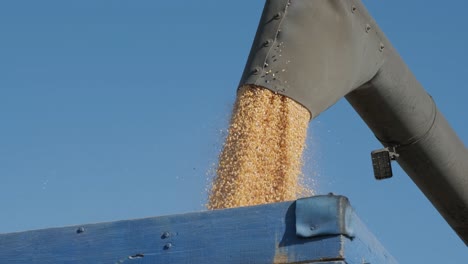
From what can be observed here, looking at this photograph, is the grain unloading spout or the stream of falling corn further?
the grain unloading spout

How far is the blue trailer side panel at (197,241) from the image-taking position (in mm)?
1463

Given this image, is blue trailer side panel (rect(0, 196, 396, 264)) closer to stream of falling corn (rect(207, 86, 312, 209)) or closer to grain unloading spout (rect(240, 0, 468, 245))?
stream of falling corn (rect(207, 86, 312, 209))

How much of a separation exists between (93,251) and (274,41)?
4.85 feet

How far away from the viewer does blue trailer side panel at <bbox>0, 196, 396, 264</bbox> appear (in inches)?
57.6

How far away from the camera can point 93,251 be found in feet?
5.37

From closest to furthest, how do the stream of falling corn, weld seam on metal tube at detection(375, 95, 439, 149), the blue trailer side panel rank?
the blue trailer side panel → the stream of falling corn → weld seam on metal tube at detection(375, 95, 439, 149)

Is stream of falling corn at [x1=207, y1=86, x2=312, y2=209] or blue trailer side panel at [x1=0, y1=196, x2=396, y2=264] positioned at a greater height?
stream of falling corn at [x1=207, y1=86, x2=312, y2=209]

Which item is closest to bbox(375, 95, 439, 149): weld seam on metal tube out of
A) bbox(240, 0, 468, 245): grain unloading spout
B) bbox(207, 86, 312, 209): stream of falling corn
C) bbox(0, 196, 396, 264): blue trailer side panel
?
bbox(240, 0, 468, 245): grain unloading spout

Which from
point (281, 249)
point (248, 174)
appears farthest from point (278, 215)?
point (248, 174)

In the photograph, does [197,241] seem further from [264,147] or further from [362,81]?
[362,81]

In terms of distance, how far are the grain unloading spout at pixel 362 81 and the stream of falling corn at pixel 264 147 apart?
5 centimetres

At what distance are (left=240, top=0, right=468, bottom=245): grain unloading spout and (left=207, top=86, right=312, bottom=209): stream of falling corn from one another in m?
0.05

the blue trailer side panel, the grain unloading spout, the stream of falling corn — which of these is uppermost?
the grain unloading spout

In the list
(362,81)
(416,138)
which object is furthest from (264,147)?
(416,138)
